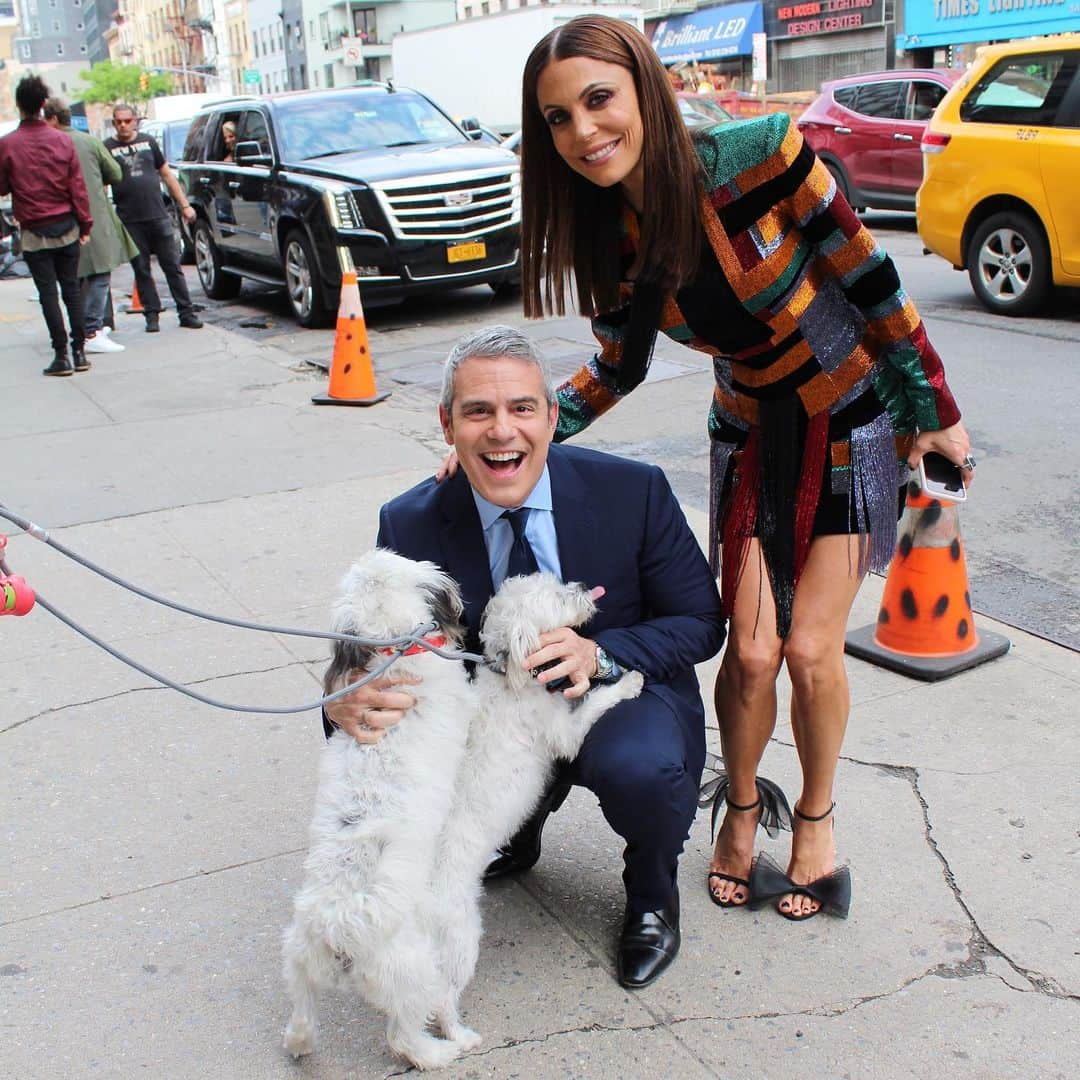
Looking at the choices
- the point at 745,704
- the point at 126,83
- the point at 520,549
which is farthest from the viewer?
the point at 126,83

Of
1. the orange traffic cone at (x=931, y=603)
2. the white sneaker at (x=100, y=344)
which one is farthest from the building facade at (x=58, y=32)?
the orange traffic cone at (x=931, y=603)

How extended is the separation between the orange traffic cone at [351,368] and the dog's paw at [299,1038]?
6.03m

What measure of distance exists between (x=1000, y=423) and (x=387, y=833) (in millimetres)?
5647

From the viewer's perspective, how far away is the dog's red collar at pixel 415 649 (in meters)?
2.37

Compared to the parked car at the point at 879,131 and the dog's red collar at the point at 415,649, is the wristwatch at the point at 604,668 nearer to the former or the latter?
the dog's red collar at the point at 415,649

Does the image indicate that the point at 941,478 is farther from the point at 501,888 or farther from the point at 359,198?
the point at 359,198

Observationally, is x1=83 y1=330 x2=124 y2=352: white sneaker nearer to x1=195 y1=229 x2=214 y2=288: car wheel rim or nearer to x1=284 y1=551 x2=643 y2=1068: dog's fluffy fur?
x1=195 y1=229 x2=214 y2=288: car wheel rim

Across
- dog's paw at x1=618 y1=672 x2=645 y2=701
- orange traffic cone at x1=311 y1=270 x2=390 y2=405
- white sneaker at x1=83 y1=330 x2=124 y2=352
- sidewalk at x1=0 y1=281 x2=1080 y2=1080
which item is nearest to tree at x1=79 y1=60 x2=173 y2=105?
white sneaker at x1=83 y1=330 x2=124 y2=352

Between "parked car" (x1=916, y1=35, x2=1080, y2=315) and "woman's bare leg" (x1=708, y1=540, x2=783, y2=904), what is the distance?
23.7ft

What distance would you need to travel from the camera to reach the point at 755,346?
8.91 ft

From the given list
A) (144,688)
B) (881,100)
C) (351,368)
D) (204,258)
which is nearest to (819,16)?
(881,100)

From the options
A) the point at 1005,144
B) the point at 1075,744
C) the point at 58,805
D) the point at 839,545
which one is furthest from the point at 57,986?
the point at 1005,144

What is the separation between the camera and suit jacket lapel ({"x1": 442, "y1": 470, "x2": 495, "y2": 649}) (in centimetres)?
276

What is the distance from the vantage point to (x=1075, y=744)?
3.61 metres
